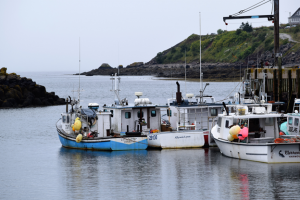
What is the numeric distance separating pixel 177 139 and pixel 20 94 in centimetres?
4335

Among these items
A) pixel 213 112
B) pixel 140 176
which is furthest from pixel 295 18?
pixel 140 176

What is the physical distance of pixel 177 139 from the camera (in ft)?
90.3

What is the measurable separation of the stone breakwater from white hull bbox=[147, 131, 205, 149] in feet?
135

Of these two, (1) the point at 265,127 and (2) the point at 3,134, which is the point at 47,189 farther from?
(2) the point at 3,134

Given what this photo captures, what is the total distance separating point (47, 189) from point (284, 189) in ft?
35.5

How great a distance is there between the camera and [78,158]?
2705 cm

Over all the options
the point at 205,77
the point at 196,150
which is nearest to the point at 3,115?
the point at 196,150

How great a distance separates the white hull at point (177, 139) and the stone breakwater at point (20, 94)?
4103cm

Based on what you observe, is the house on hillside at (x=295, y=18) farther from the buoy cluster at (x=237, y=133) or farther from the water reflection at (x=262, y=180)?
the water reflection at (x=262, y=180)

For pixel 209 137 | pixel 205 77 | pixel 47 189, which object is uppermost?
pixel 205 77

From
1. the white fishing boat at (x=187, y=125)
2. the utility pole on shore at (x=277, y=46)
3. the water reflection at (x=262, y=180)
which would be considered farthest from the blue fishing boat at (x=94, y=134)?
the utility pole on shore at (x=277, y=46)

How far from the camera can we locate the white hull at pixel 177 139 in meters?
27.5

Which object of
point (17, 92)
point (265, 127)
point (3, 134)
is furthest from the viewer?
point (17, 92)

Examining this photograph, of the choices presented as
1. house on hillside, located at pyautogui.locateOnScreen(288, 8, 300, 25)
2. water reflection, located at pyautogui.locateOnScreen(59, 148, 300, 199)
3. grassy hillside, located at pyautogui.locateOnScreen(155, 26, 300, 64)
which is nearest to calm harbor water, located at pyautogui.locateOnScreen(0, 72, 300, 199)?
water reflection, located at pyautogui.locateOnScreen(59, 148, 300, 199)
